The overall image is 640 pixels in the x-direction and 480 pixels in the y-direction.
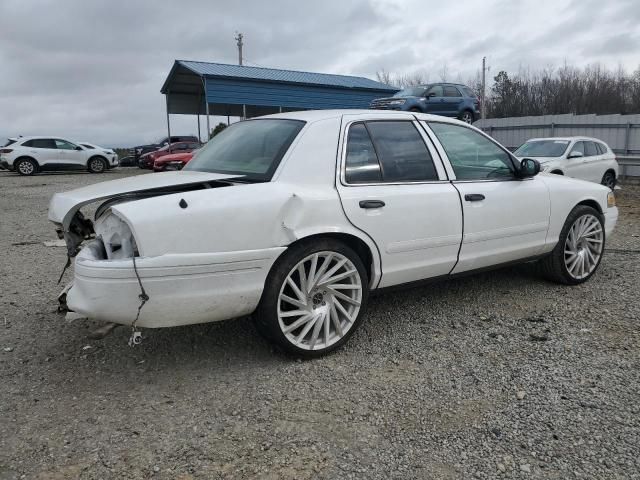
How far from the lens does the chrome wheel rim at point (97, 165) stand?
74.0ft

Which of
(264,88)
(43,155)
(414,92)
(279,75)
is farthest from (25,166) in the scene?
(414,92)

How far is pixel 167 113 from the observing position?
2712cm

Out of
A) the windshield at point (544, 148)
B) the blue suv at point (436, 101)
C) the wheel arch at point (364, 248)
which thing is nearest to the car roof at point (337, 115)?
the wheel arch at point (364, 248)

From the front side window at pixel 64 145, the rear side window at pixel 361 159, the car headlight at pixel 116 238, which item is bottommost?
the car headlight at pixel 116 238

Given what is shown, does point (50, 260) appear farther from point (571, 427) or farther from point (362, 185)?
point (571, 427)

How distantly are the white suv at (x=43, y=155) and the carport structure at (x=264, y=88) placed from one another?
17.5 ft

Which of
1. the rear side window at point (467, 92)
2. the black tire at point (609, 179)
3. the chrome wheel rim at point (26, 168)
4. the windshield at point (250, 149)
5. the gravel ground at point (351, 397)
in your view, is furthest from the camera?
the chrome wheel rim at point (26, 168)

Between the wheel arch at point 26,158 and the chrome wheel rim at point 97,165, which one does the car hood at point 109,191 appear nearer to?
the wheel arch at point 26,158

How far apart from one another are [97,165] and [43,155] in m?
2.23

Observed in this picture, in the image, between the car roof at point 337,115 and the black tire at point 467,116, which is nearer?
the car roof at point 337,115

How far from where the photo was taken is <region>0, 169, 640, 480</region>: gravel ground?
2307mm

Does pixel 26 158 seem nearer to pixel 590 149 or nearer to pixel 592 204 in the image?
pixel 590 149

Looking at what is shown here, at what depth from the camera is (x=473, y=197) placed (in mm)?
3885

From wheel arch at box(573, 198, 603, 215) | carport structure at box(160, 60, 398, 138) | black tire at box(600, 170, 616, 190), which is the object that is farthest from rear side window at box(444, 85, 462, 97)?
wheel arch at box(573, 198, 603, 215)
